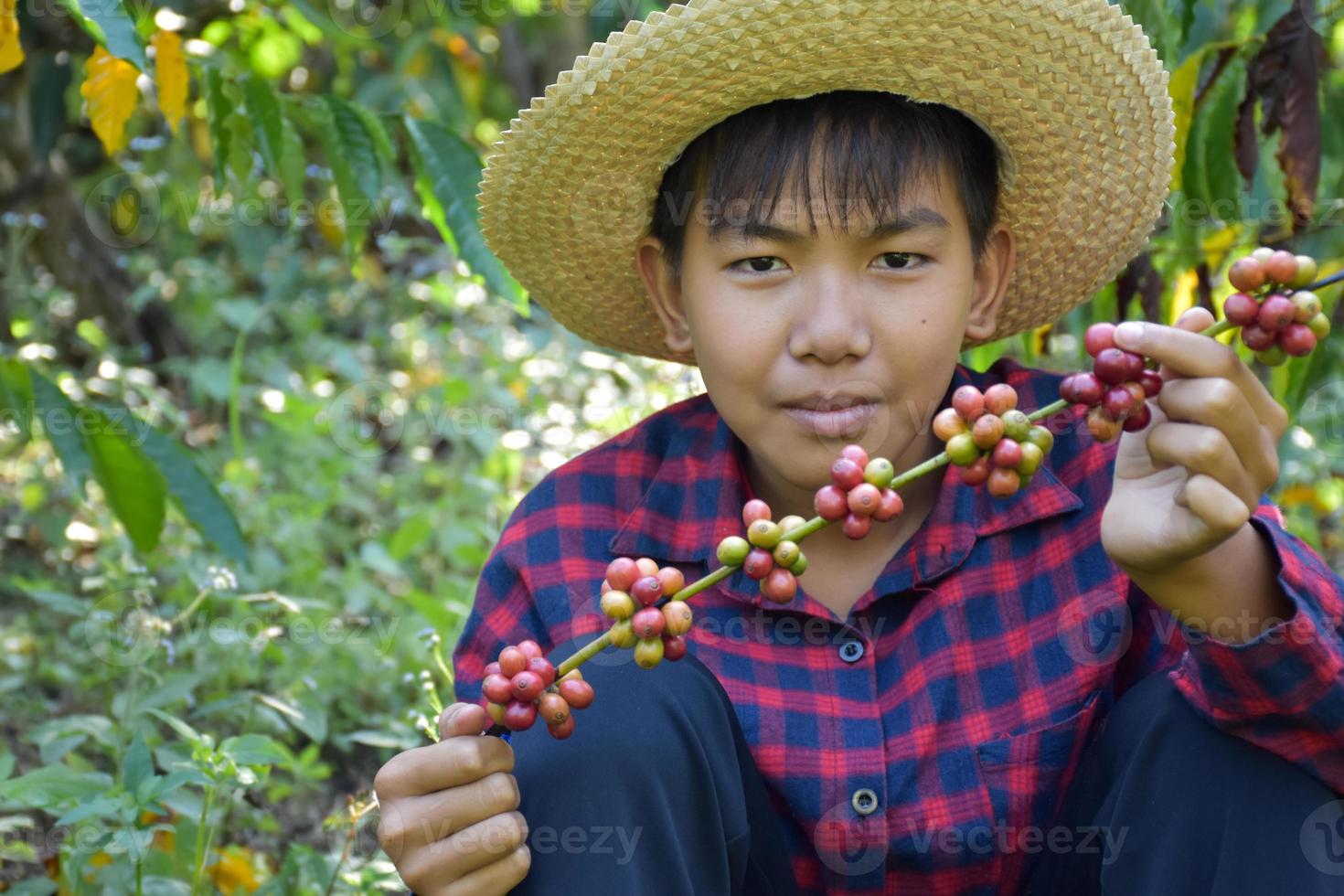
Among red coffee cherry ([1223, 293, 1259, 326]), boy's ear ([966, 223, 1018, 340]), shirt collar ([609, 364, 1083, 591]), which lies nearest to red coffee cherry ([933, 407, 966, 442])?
red coffee cherry ([1223, 293, 1259, 326])

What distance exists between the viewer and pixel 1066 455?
1.71 metres

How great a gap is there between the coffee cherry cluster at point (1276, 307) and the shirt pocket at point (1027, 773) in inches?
21.8

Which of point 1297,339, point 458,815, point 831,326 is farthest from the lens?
point 831,326

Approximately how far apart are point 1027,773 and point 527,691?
610 mm

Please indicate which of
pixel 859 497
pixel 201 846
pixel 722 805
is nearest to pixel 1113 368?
pixel 859 497

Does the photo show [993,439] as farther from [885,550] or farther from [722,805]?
[885,550]

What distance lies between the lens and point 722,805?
54.8 inches

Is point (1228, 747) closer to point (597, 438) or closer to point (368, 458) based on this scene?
point (597, 438)

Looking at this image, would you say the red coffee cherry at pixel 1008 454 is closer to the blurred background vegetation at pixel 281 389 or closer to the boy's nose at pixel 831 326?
the boy's nose at pixel 831 326

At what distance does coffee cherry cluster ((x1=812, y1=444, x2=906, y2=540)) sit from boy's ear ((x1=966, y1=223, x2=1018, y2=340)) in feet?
2.07

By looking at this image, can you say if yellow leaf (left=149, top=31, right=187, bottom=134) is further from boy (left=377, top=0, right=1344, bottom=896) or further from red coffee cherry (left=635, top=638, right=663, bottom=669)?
red coffee cherry (left=635, top=638, right=663, bottom=669)

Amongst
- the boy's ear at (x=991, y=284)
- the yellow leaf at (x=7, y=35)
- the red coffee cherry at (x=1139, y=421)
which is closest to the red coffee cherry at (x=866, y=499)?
the red coffee cherry at (x=1139, y=421)

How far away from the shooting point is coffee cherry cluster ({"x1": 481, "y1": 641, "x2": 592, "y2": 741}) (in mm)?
1223

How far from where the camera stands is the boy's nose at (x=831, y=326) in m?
1.51
